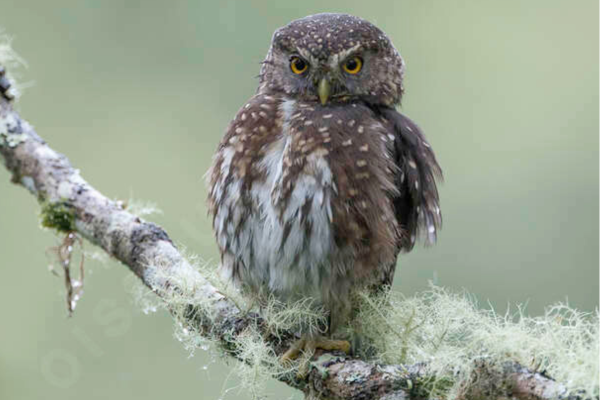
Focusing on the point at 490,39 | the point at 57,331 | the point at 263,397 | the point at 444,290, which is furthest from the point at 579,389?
the point at 490,39

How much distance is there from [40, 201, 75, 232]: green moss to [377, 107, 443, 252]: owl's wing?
1.07 m

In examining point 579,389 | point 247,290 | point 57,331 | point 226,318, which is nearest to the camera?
point 579,389

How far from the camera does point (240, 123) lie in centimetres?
264

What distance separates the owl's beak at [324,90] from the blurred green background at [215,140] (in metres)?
1.59

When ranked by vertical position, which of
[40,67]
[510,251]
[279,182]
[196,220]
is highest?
[40,67]

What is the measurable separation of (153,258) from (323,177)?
60cm

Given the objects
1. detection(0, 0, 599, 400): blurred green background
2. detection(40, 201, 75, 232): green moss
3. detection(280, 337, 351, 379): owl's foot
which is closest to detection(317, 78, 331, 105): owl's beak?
detection(280, 337, 351, 379): owl's foot

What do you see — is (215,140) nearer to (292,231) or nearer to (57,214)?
(57,214)

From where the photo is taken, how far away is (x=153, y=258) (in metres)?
2.54

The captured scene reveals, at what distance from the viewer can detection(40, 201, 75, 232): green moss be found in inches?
104

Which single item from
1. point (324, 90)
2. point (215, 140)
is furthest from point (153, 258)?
point (215, 140)

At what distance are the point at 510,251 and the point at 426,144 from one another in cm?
286

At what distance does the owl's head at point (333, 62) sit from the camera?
8.86ft

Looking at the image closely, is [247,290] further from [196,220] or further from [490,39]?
[490,39]
